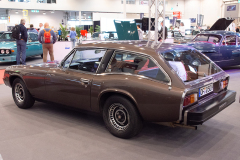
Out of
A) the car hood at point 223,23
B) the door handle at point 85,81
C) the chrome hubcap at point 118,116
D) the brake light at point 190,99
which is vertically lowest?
the chrome hubcap at point 118,116

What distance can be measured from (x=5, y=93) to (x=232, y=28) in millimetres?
19164

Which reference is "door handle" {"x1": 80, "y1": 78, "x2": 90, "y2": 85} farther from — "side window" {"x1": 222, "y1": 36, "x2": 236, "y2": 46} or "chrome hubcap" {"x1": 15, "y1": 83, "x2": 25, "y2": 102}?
"side window" {"x1": 222, "y1": 36, "x2": 236, "y2": 46}

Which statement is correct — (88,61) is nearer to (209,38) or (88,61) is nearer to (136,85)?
(136,85)

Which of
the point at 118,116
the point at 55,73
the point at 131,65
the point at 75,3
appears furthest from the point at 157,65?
the point at 75,3

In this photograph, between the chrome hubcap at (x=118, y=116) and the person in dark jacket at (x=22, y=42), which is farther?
the person in dark jacket at (x=22, y=42)

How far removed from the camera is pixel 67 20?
3675 centimetres

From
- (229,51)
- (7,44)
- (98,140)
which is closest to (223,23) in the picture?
(229,51)

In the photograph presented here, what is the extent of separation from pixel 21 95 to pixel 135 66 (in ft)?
8.81

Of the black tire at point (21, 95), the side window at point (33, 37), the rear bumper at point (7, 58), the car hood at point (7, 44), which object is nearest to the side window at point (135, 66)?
the black tire at point (21, 95)

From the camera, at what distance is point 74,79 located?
4.07m

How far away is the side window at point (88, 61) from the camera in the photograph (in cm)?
404

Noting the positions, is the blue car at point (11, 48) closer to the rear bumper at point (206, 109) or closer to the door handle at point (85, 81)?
the door handle at point (85, 81)

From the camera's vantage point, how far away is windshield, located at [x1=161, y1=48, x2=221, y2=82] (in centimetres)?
360

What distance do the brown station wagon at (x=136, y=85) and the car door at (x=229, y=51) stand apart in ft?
18.0
